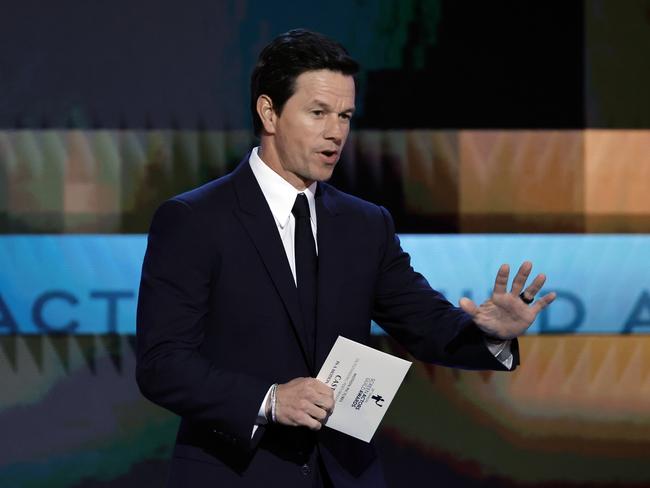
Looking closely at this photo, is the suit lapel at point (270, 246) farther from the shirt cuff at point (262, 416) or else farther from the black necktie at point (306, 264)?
the shirt cuff at point (262, 416)

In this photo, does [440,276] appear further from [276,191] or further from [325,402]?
[325,402]

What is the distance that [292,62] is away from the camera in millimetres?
2064

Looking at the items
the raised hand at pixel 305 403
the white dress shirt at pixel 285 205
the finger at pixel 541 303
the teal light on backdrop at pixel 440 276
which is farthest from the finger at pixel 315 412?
the teal light on backdrop at pixel 440 276

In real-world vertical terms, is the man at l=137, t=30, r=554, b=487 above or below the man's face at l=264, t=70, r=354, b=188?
below

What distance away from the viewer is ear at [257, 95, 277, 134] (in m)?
2.10

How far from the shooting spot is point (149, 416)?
11.8 ft

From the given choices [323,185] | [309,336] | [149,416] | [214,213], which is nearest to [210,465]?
[309,336]

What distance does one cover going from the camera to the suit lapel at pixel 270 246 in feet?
6.50

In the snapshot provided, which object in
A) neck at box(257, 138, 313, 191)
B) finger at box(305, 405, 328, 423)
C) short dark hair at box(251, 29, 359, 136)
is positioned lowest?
finger at box(305, 405, 328, 423)

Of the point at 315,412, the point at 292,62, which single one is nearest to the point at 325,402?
the point at 315,412

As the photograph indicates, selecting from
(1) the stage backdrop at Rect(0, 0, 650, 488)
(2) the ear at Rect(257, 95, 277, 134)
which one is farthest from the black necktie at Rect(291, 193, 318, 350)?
(1) the stage backdrop at Rect(0, 0, 650, 488)

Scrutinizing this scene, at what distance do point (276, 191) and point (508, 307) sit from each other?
1.65ft

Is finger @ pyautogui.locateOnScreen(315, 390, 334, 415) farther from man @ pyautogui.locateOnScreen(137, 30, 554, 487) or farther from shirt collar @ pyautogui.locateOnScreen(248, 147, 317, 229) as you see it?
shirt collar @ pyautogui.locateOnScreen(248, 147, 317, 229)

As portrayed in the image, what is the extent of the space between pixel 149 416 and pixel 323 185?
165cm
